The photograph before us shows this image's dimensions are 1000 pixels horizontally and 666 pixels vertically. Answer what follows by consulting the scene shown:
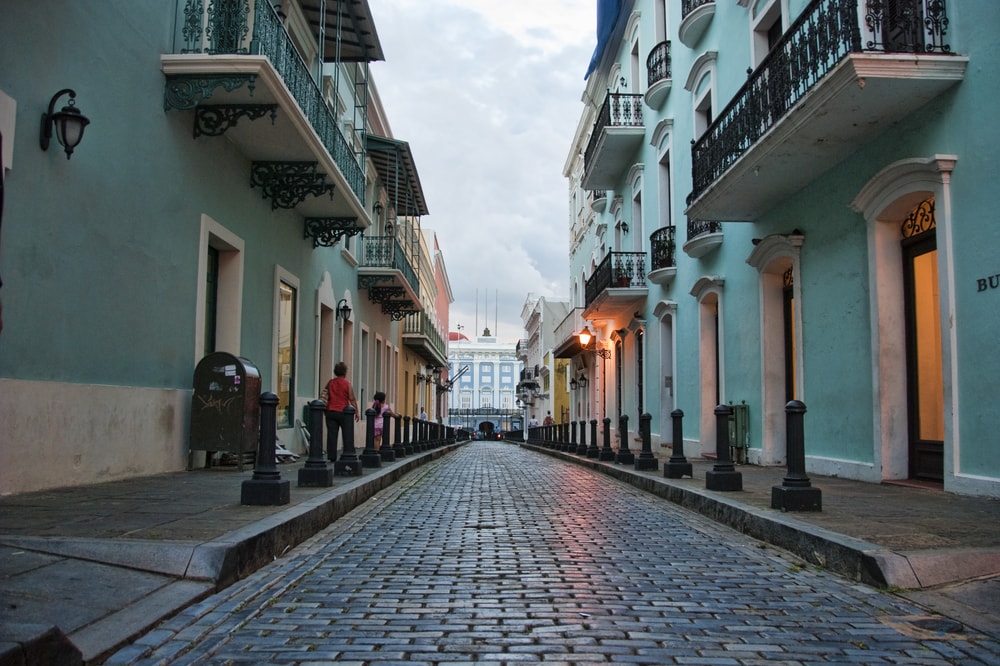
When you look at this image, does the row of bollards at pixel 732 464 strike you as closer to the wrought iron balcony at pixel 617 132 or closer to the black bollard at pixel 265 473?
the black bollard at pixel 265 473

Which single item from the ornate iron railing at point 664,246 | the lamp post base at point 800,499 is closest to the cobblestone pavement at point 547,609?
the lamp post base at point 800,499

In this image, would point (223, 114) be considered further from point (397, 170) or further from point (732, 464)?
point (397, 170)

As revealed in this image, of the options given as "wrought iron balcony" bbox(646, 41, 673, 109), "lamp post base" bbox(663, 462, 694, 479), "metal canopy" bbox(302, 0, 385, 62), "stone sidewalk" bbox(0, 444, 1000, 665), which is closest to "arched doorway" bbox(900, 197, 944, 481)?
"stone sidewalk" bbox(0, 444, 1000, 665)

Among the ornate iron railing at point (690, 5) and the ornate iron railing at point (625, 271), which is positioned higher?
the ornate iron railing at point (690, 5)

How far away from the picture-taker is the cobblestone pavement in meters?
3.54

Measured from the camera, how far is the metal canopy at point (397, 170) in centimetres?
2144

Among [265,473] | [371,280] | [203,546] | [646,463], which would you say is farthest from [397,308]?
[203,546]

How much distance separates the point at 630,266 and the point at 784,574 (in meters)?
16.6

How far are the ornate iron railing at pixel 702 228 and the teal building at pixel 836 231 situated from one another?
5 centimetres

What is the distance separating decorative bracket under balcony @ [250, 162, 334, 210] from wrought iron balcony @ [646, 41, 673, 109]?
27.7 feet

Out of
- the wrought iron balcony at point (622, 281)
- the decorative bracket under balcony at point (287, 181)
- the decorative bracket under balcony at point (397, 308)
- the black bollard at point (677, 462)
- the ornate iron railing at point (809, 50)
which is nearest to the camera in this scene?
the ornate iron railing at point (809, 50)

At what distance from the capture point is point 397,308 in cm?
2608

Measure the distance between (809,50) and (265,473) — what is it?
Answer: 7791mm

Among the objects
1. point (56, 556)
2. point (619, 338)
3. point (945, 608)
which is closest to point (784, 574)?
point (945, 608)
